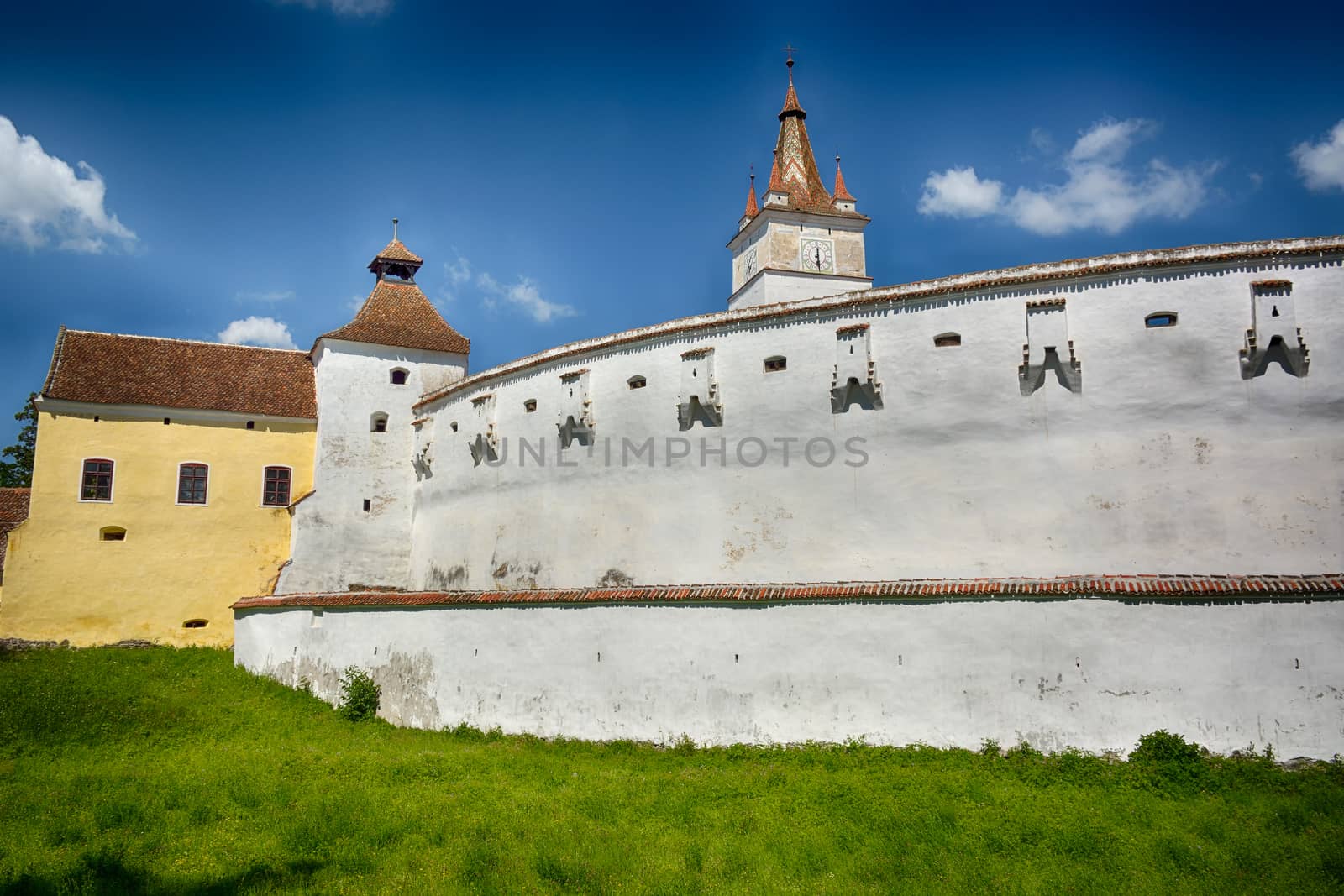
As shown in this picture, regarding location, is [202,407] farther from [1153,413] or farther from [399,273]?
[1153,413]

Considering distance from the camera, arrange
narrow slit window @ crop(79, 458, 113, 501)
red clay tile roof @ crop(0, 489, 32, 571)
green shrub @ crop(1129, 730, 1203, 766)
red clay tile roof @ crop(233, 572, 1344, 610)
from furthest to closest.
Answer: red clay tile roof @ crop(0, 489, 32, 571), narrow slit window @ crop(79, 458, 113, 501), red clay tile roof @ crop(233, 572, 1344, 610), green shrub @ crop(1129, 730, 1203, 766)

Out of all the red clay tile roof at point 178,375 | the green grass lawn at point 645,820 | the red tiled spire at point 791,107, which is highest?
the red tiled spire at point 791,107

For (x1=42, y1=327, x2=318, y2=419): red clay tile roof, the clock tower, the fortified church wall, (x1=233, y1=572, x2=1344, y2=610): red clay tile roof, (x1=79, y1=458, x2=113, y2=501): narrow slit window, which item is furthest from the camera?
the clock tower

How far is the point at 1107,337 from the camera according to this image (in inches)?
695

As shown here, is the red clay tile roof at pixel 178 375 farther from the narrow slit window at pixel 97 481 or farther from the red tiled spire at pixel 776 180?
the red tiled spire at pixel 776 180

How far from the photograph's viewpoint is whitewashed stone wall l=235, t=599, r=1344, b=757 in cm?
1365

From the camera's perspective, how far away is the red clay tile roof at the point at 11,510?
28484mm

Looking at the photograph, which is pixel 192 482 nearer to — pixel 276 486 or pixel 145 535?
pixel 145 535

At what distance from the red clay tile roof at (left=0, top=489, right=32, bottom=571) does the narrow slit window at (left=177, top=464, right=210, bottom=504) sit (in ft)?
16.3

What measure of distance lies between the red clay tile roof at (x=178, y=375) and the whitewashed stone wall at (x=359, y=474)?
1.20 m

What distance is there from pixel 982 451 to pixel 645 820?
9380 mm

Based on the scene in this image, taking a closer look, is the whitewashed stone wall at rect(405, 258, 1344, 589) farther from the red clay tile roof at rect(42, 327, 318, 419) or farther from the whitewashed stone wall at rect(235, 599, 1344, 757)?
the red clay tile roof at rect(42, 327, 318, 419)

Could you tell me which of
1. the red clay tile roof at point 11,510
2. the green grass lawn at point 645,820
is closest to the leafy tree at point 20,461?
the red clay tile roof at point 11,510

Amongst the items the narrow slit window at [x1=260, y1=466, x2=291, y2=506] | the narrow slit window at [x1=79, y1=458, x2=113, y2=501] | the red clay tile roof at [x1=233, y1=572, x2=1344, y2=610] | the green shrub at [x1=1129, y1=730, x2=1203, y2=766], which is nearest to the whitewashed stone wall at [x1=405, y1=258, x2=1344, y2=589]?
the red clay tile roof at [x1=233, y1=572, x2=1344, y2=610]
